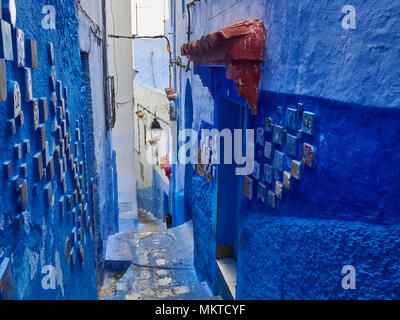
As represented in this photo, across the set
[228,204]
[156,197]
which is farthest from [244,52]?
[156,197]

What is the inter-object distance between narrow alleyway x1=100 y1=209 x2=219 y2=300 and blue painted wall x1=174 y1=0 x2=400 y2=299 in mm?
2672

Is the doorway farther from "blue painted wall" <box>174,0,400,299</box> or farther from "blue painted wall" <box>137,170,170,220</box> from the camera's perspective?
"blue painted wall" <box>137,170,170,220</box>

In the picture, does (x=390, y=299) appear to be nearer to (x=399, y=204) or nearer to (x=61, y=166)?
(x=399, y=204)

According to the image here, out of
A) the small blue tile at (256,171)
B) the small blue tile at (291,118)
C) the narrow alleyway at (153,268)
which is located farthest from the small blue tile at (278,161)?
the narrow alleyway at (153,268)

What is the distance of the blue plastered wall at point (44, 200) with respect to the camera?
53.7 inches

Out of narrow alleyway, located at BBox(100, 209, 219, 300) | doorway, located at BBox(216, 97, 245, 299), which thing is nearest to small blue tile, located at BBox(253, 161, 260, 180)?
doorway, located at BBox(216, 97, 245, 299)

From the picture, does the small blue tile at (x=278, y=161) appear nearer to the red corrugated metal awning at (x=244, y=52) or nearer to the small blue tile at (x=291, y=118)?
the small blue tile at (x=291, y=118)

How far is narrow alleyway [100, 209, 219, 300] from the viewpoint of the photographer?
5.40 metres

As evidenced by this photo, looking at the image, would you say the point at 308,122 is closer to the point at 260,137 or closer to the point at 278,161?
the point at 278,161

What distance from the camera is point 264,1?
108 inches

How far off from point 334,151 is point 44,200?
57.5 inches

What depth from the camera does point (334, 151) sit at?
187 centimetres

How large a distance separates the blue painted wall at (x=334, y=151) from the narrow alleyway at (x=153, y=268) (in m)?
2.67

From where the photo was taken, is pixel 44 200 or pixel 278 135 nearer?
pixel 44 200
